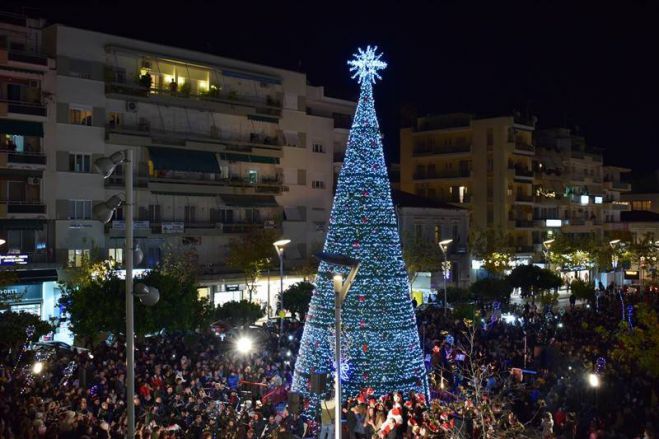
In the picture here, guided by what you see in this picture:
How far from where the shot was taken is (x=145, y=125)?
40.3m

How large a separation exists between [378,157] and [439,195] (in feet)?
151

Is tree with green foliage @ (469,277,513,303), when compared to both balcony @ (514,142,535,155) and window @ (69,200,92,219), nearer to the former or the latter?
balcony @ (514,142,535,155)

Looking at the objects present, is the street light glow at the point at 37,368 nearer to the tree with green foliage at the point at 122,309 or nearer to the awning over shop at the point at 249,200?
the tree with green foliage at the point at 122,309

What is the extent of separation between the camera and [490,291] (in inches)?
1704

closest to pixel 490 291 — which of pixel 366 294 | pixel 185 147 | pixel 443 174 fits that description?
pixel 185 147

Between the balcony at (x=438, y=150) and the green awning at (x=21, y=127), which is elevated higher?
the balcony at (x=438, y=150)

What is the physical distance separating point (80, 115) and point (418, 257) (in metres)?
21.6

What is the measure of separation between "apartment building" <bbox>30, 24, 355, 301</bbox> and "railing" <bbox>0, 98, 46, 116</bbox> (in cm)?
99

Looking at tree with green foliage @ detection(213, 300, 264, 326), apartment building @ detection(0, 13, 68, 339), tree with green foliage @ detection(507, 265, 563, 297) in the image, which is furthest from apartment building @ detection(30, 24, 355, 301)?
tree with green foliage @ detection(507, 265, 563, 297)

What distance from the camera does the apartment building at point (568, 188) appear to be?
218 ft

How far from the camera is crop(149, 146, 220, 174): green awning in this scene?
40.1 meters

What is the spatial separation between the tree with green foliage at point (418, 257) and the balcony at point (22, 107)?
22204 mm

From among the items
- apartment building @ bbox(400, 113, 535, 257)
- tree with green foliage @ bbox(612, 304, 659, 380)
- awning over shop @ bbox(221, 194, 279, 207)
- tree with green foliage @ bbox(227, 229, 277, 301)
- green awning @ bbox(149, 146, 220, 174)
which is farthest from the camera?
apartment building @ bbox(400, 113, 535, 257)

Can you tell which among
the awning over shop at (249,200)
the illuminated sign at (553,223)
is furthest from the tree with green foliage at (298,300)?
the illuminated sign at (553,223)
